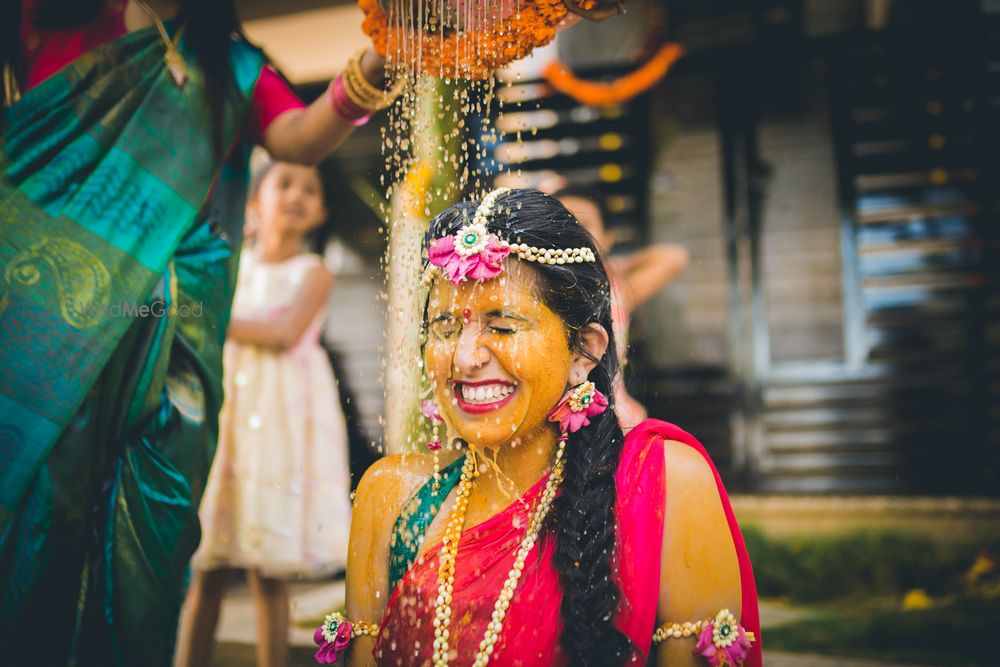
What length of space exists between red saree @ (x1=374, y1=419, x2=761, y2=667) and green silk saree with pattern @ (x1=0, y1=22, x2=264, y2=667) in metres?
0.89

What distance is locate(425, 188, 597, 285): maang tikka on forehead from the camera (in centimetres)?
184

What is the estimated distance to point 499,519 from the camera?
1.90m

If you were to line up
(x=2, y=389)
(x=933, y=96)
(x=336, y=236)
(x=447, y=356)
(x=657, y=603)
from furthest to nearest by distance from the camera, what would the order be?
(x=336, y=236), (x=933, y=96), (x=2, y=389), (x=447, y=356), (x=657, y=603)

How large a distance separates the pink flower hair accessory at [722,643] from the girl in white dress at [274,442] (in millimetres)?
2073

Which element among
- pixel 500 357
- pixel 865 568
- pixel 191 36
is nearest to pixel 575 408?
pixel 500 357

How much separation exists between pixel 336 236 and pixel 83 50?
394 cm

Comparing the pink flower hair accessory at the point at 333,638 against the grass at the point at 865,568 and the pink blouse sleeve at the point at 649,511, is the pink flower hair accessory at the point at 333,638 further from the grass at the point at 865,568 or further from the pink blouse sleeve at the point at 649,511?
the grass at the point at 865,568

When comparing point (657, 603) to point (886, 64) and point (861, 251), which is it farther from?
point (886, 64)

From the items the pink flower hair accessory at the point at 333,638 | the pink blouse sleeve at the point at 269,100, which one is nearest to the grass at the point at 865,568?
the pink flower hair accessory at the point at 333,638

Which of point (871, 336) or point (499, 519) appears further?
point (871, 336)

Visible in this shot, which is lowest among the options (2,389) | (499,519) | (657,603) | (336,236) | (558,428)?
(657,603)

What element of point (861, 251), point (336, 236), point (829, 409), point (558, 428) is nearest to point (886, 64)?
point (861, 251)

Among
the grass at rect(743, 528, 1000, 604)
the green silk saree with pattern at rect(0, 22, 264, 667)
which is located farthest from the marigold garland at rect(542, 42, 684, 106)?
the green silk saree with pattern at rect(0, 22, 264, 667)

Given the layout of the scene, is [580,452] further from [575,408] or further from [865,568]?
[865,568]
